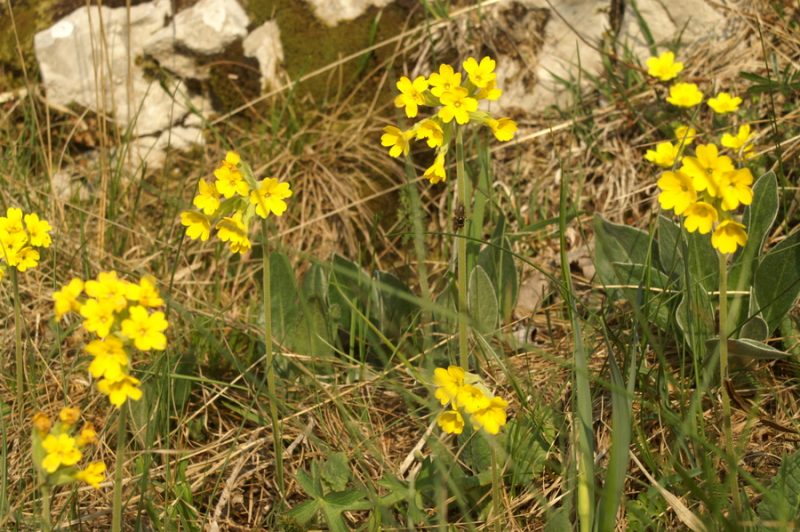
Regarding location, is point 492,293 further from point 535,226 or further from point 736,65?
point 736,65

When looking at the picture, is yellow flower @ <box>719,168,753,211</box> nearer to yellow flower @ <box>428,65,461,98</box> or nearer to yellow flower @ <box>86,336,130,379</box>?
yellow flower @ <box>428,65,461,98</box>

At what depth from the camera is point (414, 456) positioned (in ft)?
7.49

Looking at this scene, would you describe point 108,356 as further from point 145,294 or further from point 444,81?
point 444,81

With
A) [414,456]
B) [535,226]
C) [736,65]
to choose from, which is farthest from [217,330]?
[736,65]

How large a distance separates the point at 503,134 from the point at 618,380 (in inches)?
24.3

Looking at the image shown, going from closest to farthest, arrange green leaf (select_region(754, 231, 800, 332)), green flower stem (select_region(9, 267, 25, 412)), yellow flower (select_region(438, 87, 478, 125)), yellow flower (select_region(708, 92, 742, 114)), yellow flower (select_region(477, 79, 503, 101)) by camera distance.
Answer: yellow flower (select_region(438, 87, 478, 125)) → yellow flower (select_region(477, 79, 503, 101)) → green flower stem (select_region(9, 267, 25, 412)) → green leaf (select_region(754, 231, 800, 332)) → yellow flower (select_region(708, 92, 742, 114))

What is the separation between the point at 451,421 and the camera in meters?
1.90

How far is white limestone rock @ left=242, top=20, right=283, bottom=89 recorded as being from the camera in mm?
3762

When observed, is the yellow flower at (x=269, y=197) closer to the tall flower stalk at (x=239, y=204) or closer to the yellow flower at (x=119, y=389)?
the tall flower stalk at (x=239, y=204)

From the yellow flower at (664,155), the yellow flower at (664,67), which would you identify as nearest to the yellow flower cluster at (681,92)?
the yellow flower at (664,67)

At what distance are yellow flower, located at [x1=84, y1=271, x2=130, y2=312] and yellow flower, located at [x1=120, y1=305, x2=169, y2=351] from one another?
1.0 inches

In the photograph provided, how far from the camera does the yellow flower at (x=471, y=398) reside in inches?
71.9

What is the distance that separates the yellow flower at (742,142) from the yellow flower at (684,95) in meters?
0.26

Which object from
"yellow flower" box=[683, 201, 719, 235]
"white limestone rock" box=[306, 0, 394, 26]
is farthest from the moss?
"yellow flower" box=[683, 201, 719, 235]
